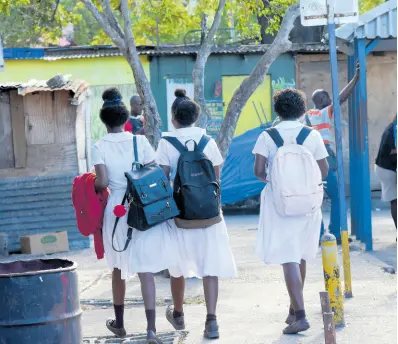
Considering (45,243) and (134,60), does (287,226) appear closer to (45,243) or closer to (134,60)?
(134,60)

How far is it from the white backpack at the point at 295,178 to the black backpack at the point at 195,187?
0.48 meters

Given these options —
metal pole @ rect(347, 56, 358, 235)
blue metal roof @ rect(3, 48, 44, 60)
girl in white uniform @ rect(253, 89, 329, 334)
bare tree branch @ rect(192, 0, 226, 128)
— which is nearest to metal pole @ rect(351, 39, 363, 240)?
metal pole @ rect(347, 56, 358, 235)

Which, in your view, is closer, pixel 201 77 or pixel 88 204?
pixel 88 204

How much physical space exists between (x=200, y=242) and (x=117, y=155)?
0.89 meters

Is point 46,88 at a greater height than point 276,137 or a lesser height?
greater

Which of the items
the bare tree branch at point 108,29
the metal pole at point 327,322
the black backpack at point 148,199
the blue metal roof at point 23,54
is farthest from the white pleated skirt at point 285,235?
the blue metal roof at point 23,54

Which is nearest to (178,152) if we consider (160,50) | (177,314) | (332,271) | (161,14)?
(177,314)

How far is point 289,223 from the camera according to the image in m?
7.78

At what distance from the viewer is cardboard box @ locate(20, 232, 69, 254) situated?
545 inches

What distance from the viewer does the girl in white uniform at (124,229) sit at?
295 inches

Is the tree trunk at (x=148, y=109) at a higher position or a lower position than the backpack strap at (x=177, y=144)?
higher

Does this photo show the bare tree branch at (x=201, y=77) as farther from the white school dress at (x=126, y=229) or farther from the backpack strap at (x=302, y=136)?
the white school dress at (x=126, y=229)

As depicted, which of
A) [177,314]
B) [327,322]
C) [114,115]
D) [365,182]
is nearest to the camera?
[327,322]

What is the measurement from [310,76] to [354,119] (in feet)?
25.0
